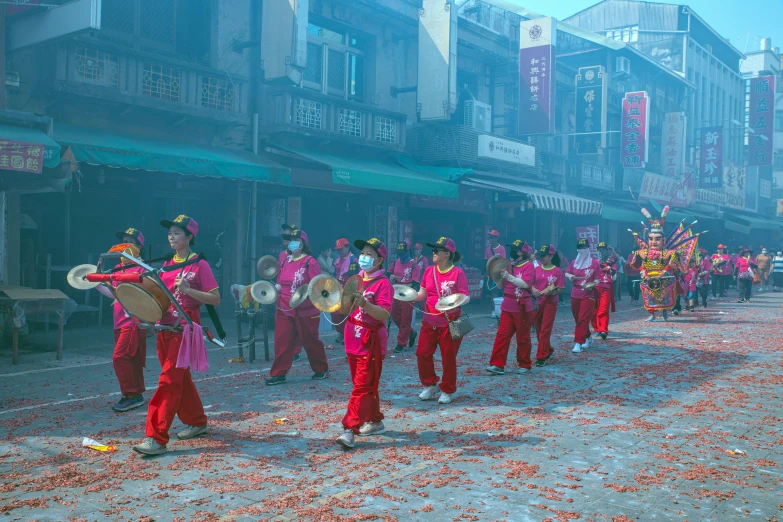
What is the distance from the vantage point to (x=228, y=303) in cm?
1686

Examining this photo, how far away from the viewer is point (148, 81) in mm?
13914

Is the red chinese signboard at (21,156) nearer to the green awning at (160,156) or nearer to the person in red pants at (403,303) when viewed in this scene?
the green awning at (160,156)

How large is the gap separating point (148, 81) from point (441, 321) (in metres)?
8.78

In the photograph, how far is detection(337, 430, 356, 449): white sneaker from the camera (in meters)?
6.11

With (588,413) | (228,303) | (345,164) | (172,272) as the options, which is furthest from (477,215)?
(172,272)

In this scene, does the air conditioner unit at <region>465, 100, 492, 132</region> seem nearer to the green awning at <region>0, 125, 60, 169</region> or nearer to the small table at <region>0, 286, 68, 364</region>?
the green awning at <region>0, 125, 60, 169</region>

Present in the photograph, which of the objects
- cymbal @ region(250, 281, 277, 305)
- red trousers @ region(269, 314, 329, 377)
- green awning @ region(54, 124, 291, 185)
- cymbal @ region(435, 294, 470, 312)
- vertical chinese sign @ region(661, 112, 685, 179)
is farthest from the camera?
vertical chinese sign @ region(661, 112, 685, 179)

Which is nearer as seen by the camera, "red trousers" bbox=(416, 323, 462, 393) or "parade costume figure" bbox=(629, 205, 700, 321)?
"red trousers" bbox=(416, 323, 462, 393)

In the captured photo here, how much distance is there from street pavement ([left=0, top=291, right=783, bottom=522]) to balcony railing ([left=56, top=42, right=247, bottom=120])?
5.07 meters

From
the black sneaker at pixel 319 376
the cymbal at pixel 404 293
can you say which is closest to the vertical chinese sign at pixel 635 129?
the black sneaker at pixel 319 376

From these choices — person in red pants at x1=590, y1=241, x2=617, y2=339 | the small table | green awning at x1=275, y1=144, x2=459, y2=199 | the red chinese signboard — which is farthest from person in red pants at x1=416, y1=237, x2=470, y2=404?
green awning at x1=275, y1=144, x2=459, y2=199

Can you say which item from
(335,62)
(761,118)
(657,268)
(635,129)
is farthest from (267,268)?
(761,118)

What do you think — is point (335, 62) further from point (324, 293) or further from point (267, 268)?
point (324, 293)

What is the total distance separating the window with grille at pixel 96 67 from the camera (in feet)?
42.0
